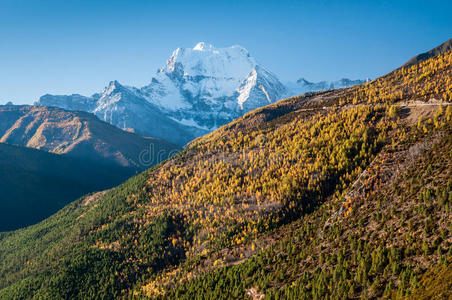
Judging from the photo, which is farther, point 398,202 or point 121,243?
point 121,243

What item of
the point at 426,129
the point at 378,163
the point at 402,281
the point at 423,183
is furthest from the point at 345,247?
the point at 426,129

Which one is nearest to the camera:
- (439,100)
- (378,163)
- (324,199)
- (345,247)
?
(345,247)

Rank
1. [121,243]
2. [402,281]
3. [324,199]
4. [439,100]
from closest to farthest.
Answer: [402,281]
[324,199]
[439,100]
[121,243]

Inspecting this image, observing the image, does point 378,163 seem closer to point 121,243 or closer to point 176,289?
point 176,289

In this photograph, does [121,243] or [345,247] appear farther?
[121,243]

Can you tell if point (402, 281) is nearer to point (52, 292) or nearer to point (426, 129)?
point (426, 129)

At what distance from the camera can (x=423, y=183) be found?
104750 mm

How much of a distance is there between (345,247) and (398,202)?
2500cm

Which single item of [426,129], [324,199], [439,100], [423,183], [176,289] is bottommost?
[176,289]

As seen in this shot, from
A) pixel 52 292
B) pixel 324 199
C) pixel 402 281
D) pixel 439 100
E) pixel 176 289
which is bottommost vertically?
pixel 52 292

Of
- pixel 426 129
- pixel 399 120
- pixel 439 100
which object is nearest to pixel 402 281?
pixel 426 129

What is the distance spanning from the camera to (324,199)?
15075cm

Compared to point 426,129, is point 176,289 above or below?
below

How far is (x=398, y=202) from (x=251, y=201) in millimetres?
85633
